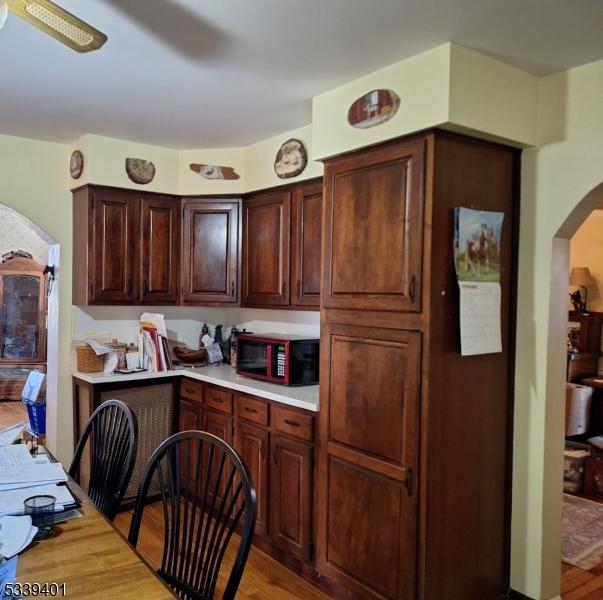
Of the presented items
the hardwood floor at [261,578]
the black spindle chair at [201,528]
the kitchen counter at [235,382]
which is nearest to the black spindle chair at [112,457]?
the black spindle chair at [201,528]

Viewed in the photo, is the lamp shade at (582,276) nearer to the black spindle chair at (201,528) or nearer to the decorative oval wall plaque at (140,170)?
the decorative oval wall plaque at (140,170)

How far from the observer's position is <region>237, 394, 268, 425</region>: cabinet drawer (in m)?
2.91

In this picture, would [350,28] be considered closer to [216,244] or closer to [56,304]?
[216,244]

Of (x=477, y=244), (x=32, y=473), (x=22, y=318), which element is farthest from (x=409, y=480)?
(x=22, y=318)

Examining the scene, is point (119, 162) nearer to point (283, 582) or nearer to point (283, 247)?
point (283, 247)

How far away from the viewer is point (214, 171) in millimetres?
3674

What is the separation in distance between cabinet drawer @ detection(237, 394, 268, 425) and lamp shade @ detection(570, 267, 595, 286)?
3.49 metres

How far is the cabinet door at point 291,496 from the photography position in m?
2.64

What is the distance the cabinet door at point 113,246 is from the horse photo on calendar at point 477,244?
7.52 ft

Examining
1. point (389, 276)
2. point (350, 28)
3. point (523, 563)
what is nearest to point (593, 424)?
point (523, 563)

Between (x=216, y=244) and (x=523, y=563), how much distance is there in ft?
8.48

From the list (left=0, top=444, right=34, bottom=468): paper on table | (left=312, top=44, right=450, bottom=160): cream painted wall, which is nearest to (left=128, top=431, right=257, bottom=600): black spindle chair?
(left=0, top=444, right=34, bottom=468): paper on table

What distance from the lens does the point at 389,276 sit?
2.21 metres

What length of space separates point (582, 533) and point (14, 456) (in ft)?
10.1
